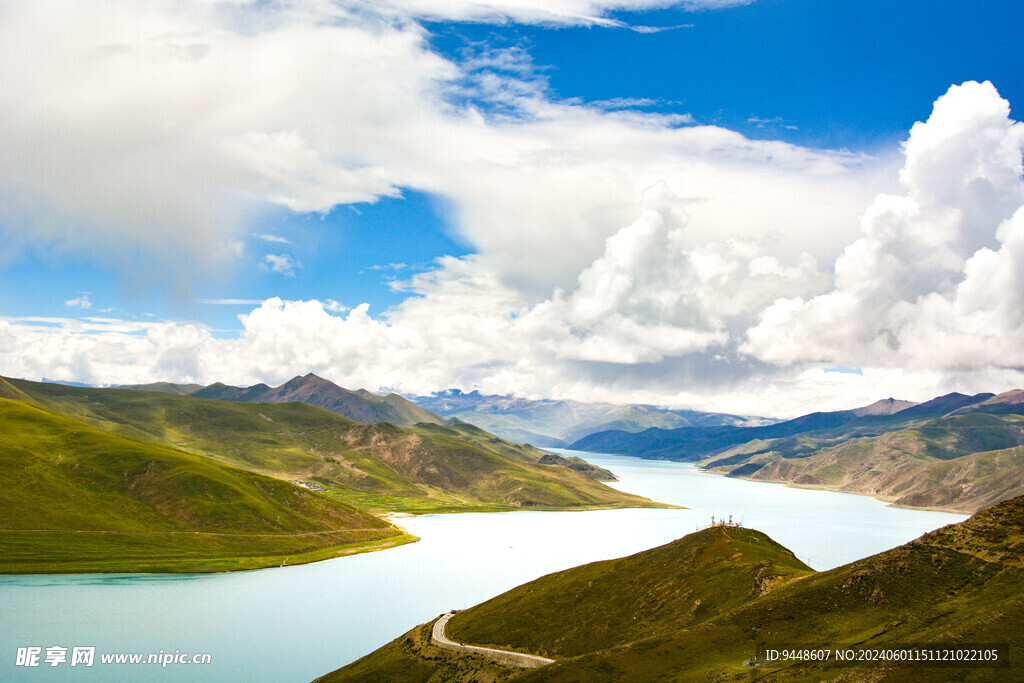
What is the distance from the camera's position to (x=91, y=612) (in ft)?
385

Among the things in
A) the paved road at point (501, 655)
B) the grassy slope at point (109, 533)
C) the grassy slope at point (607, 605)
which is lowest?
the paved road at point (501, 655)

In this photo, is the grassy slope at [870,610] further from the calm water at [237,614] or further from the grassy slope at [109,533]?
the grassy slope at [109,533]

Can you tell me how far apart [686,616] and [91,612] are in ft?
369

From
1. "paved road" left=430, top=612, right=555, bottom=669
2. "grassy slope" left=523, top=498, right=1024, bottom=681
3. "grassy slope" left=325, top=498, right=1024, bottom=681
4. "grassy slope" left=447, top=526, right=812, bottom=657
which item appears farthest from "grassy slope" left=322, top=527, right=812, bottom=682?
"grassy slope" left=523, top=498, right=1024, bottom=681

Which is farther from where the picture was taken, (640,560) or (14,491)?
(14,491)

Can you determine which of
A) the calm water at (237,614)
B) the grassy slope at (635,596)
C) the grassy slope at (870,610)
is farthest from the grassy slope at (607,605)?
the calm water at (237,614)

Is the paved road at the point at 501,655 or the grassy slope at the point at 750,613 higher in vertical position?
the grassy slope at the point at 750,613

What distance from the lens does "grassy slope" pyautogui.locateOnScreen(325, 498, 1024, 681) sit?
2085 inches

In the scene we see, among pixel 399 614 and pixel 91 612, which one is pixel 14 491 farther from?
pixel 399 614

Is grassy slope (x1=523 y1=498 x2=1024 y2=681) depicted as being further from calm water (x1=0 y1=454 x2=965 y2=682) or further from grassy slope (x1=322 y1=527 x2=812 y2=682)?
calm water (x1=0 y1=454 x2=965 y2=682)

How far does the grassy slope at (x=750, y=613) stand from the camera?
5297cm

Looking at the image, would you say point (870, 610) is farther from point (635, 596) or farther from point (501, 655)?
point (501, 655)

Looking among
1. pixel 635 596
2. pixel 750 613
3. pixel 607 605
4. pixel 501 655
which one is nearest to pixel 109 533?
pixel 501 655

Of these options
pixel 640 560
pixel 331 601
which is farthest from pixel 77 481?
pixel 640 560
